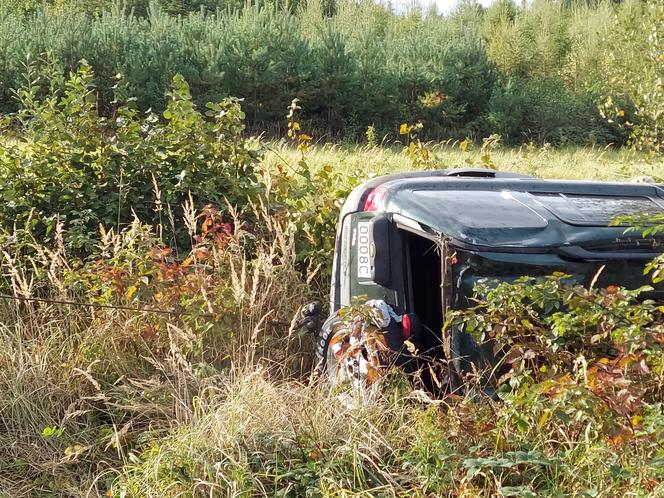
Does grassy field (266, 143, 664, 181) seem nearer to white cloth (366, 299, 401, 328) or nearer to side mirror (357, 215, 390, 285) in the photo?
side mirror (357, 215, 390, 285)

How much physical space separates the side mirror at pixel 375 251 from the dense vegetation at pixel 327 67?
11.2 m

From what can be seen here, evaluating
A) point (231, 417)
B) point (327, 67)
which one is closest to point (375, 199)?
point (231, 417)

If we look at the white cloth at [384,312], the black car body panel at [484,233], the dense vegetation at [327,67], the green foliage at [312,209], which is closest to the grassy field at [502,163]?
the green foliage at [312,209]

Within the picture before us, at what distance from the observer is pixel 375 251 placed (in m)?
4.46

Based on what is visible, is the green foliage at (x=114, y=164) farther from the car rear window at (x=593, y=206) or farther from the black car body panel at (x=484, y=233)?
the car rear window at (x=593, y=206)

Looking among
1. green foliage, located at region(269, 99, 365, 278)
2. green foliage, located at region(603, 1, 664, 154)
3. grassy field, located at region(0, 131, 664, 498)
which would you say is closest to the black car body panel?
grassy field, located at region(0, 131, 664, 498)

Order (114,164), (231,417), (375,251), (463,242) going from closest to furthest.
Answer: (231,417)
(463,242)
(375,251)
(114,164)

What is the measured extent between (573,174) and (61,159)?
8.74 metres

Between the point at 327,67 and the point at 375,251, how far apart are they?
17683 millimetres

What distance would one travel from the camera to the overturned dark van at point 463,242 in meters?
4.17

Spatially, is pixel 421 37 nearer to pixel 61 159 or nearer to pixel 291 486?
pixel 61 159

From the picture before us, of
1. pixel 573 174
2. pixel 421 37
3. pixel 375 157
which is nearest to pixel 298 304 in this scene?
pixel 375 157

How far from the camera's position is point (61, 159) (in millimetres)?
6984

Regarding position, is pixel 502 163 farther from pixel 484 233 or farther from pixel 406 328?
pixel 406 328
